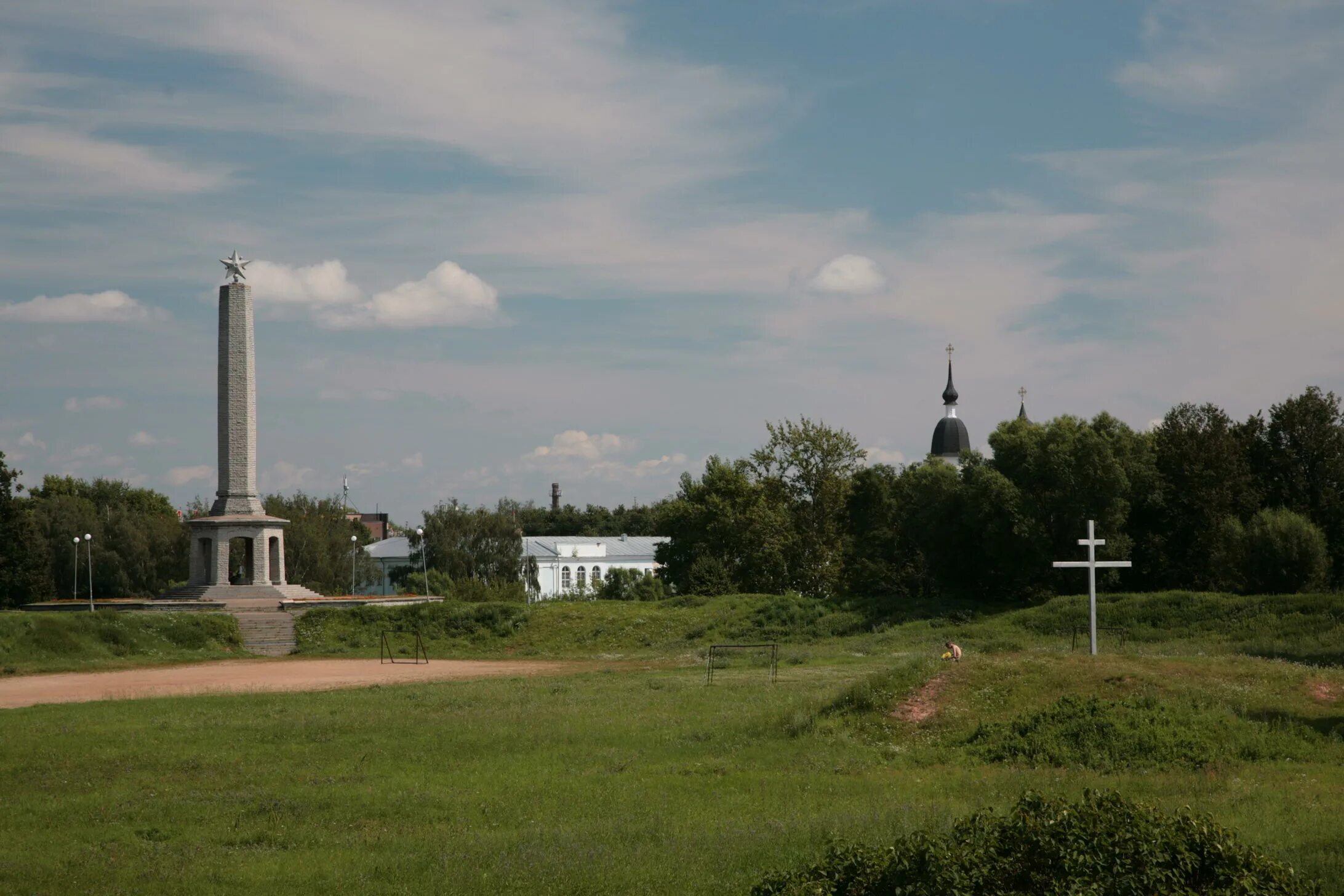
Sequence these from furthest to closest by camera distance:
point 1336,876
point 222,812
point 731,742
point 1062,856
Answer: point 731,742 < point 222,812 < point 1336,876 < point 1062,856

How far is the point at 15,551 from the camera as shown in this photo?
58812 millimetres

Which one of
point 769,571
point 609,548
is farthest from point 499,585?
point 609,548

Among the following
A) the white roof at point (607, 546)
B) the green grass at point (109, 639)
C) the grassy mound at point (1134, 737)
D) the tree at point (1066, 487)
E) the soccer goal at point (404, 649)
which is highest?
the tree at point (1066, 487)

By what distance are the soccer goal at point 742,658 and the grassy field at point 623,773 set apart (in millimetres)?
2714

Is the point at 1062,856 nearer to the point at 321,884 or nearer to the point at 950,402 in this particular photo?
the point at 321,884

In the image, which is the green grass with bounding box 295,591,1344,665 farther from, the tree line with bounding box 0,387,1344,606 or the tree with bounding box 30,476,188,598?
the tree with bounding box 30,476,188,598

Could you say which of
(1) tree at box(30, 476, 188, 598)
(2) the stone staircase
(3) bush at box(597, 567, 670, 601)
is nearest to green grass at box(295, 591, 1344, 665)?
(2) the stone staircase

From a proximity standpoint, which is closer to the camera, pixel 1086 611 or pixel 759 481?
pixel 1086 611

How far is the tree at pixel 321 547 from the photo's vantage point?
248 ft

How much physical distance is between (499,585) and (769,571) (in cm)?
2069

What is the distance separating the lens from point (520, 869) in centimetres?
1048

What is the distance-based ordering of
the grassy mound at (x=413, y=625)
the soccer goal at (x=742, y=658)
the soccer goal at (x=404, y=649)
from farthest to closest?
1. the grassy mound at (x=413, y=625)
2. the soccer goal at (x=404, y=649)
3. the soccer goal at (x=742, y=658)

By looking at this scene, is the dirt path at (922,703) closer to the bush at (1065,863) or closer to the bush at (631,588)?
the bush at (1065,863)

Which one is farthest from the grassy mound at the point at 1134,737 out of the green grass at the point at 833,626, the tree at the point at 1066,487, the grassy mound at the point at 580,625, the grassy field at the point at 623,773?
the tree at the point at 1066,487
